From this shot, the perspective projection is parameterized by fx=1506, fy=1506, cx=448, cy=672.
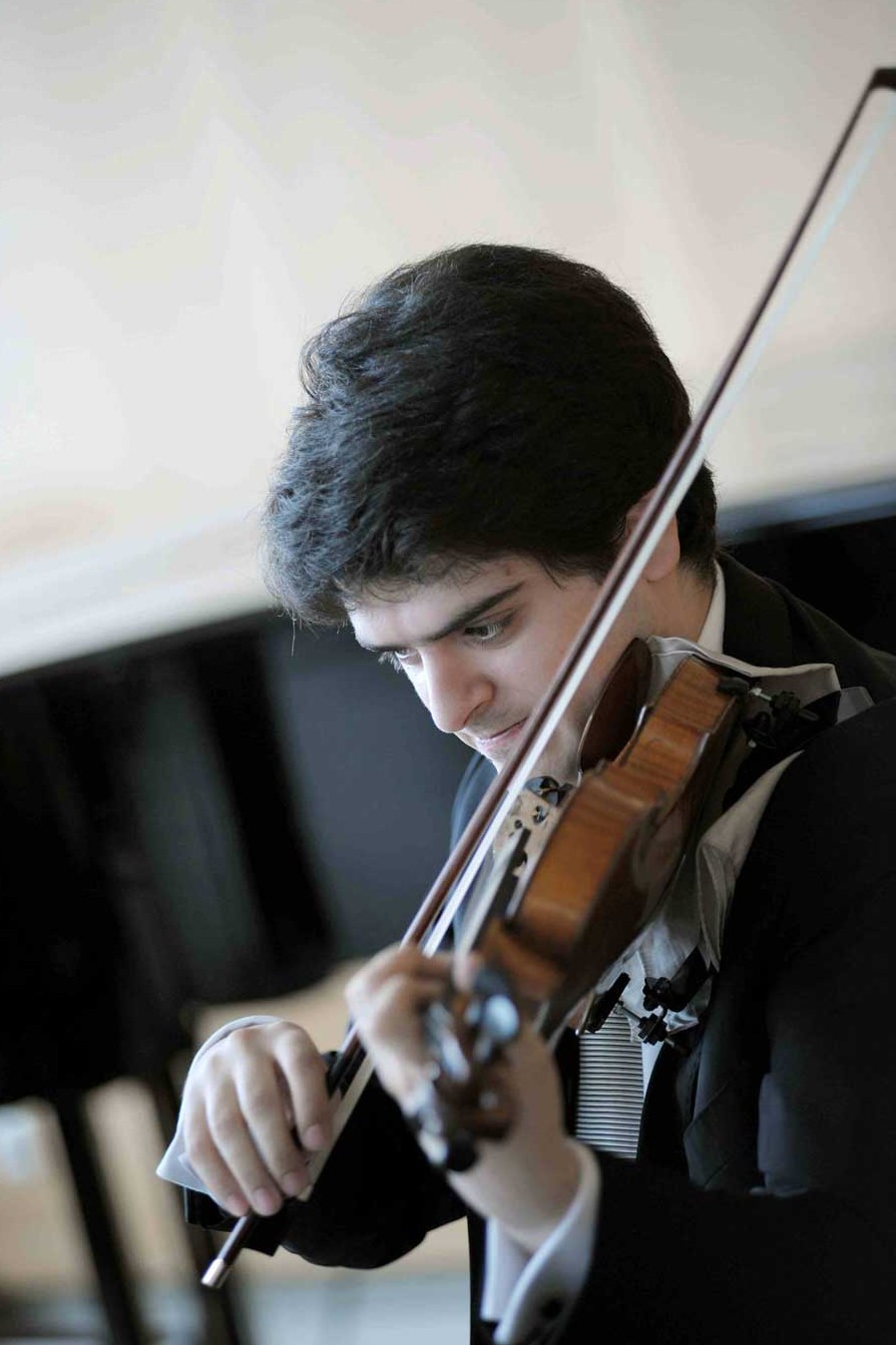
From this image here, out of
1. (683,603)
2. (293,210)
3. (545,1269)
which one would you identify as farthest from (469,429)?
(293,210)

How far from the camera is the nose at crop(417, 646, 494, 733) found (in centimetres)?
106

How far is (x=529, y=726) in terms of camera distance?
827 mm

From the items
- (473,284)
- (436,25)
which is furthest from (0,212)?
(473,284)

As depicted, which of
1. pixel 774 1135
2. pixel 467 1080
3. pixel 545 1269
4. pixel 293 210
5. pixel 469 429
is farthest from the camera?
pixel 293 210

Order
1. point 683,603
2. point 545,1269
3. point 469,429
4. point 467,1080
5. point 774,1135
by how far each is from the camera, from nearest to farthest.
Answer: point 467,1080 < point 545,1269 < point 774,1135 < point 469,429 < point 683,603

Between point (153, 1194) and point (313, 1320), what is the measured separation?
0.43 m

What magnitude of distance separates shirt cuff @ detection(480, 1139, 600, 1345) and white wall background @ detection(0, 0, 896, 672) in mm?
1231

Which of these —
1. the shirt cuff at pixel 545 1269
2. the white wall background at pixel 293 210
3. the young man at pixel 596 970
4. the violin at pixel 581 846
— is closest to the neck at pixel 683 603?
the young man at pixel 596 970

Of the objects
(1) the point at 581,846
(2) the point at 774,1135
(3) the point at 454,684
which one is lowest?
(2) the point at 774,1135

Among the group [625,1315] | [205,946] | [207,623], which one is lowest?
[205,946]

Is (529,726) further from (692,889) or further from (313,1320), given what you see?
(313,1320)

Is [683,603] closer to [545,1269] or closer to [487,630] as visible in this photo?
[487,630]

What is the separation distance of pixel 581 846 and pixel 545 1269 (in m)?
0.19

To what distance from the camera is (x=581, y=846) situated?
70 centimetres
